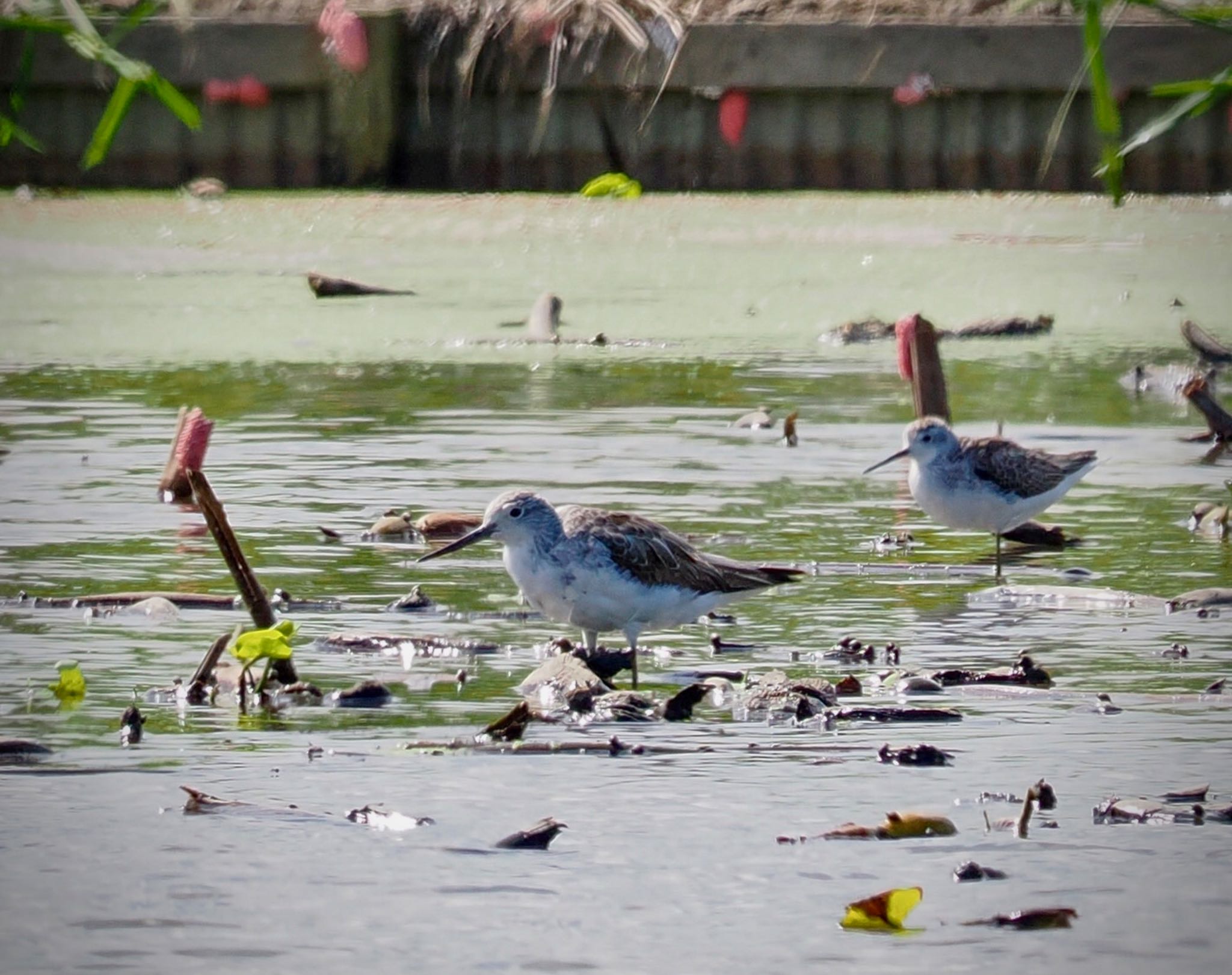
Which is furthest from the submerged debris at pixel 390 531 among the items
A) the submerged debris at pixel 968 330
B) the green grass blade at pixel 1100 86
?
the submerged debris at pixel 968 330

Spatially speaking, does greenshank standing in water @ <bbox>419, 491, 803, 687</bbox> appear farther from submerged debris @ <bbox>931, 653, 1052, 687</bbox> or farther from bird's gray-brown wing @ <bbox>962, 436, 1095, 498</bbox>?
bird's gray-brown wing @ <bbox>962, 436, 1095, 498</bbox>

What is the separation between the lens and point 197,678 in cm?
580

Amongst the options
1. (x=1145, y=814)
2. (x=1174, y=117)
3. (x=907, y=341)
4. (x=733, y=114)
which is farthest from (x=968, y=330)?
(x=1174, y=117)

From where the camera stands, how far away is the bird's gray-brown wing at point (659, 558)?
21.1ft

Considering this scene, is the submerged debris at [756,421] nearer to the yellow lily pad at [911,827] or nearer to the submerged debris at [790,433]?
the submerged debris at [790,433]

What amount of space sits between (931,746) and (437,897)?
1.32 metres

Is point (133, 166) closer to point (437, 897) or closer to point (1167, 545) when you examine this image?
point (1167, 545)

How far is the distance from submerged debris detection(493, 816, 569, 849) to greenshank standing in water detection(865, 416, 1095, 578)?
3387 millimetres

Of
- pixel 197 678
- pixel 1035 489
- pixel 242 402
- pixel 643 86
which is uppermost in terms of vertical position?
pixel 643 86

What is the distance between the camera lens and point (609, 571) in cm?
641

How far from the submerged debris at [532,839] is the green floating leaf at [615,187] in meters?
13.6

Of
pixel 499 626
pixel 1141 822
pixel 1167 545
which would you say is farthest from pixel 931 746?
pixel 1167 545

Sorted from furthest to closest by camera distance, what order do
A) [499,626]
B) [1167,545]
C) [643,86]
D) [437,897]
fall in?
[643,86]
[1167,545]
[499,626]
[437,897]

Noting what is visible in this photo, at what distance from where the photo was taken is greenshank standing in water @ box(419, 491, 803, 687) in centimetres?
640
